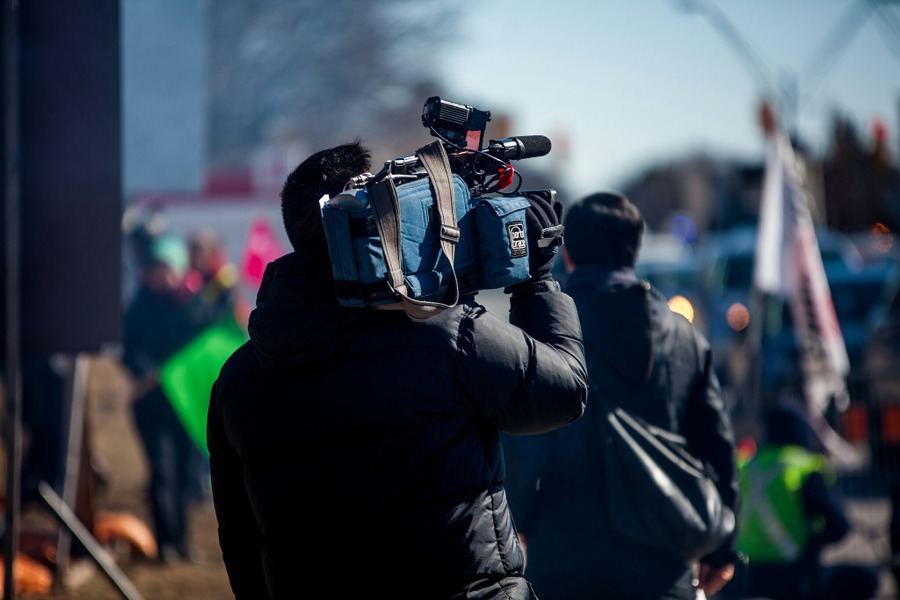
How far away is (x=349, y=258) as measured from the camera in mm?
2096

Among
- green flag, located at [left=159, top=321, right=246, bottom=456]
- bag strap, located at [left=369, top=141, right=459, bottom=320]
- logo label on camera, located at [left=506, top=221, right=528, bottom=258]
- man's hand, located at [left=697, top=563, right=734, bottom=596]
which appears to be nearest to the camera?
bag strap, located at [left=369, top=141, right=459, bottom=320]

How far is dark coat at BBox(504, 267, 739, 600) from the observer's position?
10.3 ft

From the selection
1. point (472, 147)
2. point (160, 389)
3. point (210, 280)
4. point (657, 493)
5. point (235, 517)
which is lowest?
point (160, 389)

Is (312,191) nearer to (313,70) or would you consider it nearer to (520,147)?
(520,147)

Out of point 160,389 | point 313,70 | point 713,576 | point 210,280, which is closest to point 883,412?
point 210,280

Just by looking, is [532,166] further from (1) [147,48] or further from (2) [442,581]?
(2) [442,581]

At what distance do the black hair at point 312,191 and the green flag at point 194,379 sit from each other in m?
4.50

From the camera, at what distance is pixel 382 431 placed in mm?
2154

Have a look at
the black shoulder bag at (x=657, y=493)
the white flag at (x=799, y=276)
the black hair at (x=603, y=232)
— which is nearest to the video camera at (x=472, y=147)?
the black hair at (x=603, y=232)

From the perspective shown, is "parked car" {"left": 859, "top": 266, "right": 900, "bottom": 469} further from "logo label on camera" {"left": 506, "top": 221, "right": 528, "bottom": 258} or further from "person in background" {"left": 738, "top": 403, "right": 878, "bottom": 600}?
"logo label on camera" {"left": 506, "top": 221, "right": 528, "bottom": 258}

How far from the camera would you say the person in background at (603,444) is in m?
3.15

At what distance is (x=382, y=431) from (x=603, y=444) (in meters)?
1.20

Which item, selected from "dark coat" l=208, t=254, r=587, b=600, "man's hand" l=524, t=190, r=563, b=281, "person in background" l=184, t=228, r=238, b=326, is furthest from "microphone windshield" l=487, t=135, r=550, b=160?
"person in background" l=184, t=228, r=238, b=326

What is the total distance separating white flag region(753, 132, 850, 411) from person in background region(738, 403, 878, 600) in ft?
10.3
